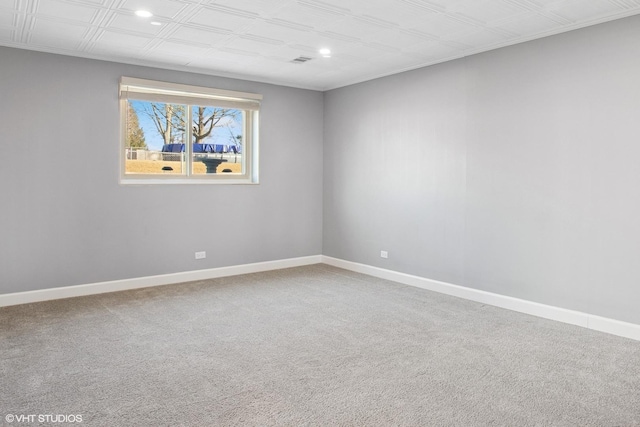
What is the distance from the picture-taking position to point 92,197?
15.8 feet

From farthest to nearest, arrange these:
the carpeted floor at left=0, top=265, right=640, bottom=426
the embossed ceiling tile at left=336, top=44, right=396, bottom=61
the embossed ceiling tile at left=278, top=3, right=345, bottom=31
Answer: the embossed ceiling tile at left=336, top=44, right=396, bottom=61
the embossed ceiling tile at left=278, top=3, right=345, bottom=31
the carpeted floor at left=0, top=265, right=640, bottom=426

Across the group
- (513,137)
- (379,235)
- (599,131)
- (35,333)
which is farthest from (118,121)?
(599,131)

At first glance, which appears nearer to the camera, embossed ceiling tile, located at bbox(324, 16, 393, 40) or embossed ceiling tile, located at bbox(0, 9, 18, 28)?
embossed ceiling tile, located at bbox(0, 9, 18, 28)

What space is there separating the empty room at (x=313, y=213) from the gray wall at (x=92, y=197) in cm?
2

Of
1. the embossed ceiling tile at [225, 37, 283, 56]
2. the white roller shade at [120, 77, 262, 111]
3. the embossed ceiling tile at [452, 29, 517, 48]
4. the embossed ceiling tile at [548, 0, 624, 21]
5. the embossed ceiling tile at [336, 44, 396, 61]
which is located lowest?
the white roller shade at [120, 77, 262, 111]

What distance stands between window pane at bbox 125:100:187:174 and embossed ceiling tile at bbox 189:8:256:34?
6.16ft

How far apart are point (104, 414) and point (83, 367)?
729mm

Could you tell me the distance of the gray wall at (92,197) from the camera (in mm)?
4406

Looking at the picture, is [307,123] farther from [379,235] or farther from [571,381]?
[571,381]

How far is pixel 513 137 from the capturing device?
4277 millimetres

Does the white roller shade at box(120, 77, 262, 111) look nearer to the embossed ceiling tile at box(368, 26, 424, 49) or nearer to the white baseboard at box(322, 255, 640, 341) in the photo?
the embossed ceiling tile at box(368, 26, 424, 49)

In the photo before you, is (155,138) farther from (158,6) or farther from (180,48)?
(158,6)

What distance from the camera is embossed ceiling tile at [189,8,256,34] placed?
3.52 meters

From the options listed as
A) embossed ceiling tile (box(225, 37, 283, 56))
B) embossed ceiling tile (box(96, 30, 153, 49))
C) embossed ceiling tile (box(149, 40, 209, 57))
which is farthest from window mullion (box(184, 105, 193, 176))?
embossed ceiling tile (box(225, 37, 283, 56))
